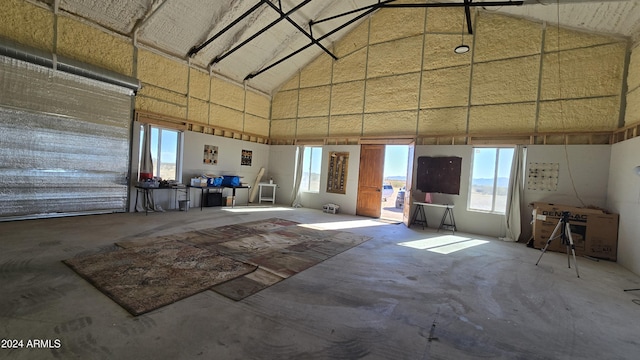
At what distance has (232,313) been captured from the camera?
2.51 meters

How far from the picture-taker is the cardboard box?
16.9ft

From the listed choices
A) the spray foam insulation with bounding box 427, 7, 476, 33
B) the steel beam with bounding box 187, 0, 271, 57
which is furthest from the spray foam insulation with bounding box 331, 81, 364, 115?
the steel beam with bounding box 187, 0, 271, 57

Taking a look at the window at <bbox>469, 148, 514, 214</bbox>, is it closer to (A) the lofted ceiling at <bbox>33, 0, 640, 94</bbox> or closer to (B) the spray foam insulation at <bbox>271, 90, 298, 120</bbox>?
(A) the lofted ceiling at <bbox>33, 0, 640, 94</bbox>

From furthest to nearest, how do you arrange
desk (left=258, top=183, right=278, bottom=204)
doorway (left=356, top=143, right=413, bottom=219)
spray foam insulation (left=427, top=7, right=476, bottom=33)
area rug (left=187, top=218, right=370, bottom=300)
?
desk (left=258, top=183, right=278, bottom=204), doorway (left=356, top=143, right=413, bottom=219), spray foam insulation (left=427, top=7, right=476, bottom=33), area rug (left=187, top=218, right=370, bottom=300)

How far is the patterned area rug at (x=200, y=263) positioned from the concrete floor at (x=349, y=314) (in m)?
0.16

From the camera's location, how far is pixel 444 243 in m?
5.84

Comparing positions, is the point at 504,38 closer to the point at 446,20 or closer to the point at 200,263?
the point at 446,20

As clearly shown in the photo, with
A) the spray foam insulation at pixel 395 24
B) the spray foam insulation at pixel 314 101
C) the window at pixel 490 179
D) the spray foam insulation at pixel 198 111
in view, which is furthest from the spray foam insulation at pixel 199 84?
the window at pixel 490 179

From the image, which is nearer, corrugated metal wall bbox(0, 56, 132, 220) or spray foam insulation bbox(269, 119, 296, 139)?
corrugated metal wall bbox(0, 56, 132, 220)

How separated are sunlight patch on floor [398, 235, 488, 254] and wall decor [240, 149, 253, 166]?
682 cm

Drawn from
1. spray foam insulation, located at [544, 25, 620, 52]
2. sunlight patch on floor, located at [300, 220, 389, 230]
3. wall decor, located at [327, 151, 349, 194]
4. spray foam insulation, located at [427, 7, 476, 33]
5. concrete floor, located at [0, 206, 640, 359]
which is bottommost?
concrete floor, located at [0, 206, 640, 359]

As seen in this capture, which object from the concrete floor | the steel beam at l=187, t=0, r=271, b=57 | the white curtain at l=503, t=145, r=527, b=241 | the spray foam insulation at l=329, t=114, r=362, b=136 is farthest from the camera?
the spray foam insulation at l=329, t=114, r=362, b=136

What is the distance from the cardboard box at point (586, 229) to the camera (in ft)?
16.9

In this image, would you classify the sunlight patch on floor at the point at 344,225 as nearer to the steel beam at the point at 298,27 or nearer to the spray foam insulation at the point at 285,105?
the spray foam insulation at the point at 285,105
